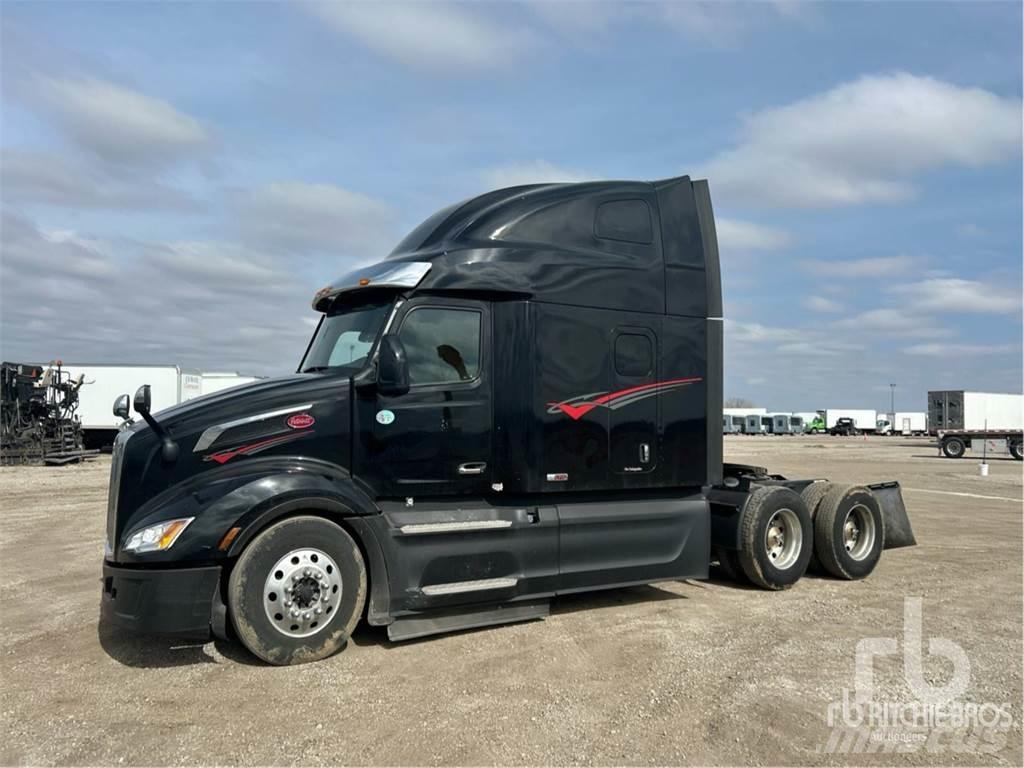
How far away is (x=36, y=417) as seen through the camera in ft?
86.7

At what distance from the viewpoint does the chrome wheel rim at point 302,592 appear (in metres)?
5.38

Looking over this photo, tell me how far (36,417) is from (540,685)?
27010 millimetres

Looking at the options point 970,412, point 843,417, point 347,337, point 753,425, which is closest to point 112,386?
point 347,337

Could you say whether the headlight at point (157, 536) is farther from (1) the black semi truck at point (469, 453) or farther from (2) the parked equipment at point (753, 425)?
(2) the parked equipment at point (753, 425)

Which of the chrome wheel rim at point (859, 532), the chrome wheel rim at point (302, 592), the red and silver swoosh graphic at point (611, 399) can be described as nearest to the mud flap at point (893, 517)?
the chrome wheel rim at point (859, 532)

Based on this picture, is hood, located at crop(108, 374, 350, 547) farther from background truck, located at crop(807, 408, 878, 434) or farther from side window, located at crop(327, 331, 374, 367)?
background truck, located at crop(807, 408, 878, 434)

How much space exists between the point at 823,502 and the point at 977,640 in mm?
2641

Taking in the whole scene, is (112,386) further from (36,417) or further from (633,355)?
(633,355)

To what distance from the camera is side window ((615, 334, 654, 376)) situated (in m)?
7.10

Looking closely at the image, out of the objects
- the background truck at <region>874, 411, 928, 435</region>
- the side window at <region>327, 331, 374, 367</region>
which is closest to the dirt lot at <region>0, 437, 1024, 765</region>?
the side window at <region>327, 331, 374, 367</region>

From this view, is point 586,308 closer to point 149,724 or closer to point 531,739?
point 531,739

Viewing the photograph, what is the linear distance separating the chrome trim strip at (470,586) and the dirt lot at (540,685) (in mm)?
404

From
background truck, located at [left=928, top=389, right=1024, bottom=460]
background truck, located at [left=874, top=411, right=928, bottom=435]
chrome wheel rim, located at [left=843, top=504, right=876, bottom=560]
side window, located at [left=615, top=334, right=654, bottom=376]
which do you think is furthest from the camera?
background truck, located at [left=874, top=411, right=928, bottom=435]

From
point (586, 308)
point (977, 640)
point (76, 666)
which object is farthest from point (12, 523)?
point (977, 640)
